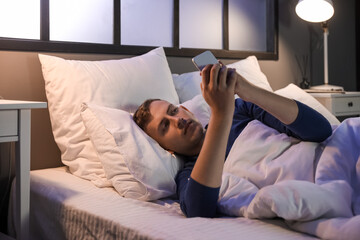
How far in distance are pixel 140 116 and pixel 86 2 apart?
116cm

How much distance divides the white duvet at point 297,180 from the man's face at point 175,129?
0.52 ft

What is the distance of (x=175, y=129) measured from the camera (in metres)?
1.50

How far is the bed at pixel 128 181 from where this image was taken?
1.00 m

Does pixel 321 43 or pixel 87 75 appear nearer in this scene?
pixel 87 75

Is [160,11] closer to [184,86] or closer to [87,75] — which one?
[184,86]

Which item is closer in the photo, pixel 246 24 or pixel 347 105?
pixel 347 105

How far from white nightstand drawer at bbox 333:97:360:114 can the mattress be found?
5.44 ft

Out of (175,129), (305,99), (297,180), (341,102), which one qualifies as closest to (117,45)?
(175,129)

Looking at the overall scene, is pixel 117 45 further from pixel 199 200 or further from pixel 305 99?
pixel 199 200

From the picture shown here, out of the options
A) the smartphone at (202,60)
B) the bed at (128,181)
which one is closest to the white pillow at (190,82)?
the bed at (128,181)

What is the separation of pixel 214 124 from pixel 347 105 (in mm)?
1946

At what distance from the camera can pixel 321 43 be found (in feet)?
11.0

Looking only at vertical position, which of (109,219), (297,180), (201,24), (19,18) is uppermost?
(201,24)

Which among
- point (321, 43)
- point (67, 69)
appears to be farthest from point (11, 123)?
point (321, 43)
